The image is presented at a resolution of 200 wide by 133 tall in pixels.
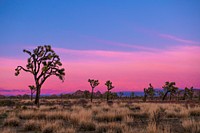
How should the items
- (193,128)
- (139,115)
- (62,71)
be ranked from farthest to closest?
1. (62,71)
2. (139,115)
3. (193,128)

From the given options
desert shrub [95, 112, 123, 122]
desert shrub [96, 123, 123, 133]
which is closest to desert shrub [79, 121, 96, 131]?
desert shrub [96, 123, 123, 133]

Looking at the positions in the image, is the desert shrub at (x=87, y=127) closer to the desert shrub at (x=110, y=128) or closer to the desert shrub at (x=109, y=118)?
the desert shrub at (x=110, y=128)

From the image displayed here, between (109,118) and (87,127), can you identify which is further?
(109,118)

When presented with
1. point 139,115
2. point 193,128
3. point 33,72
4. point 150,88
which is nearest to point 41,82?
point 33,72

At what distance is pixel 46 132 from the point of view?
11586 mm

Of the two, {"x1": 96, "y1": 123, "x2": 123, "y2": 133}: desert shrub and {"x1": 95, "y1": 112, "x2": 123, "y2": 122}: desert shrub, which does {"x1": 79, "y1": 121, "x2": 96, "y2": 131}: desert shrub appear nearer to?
→ {"x1": 96, "y1": 123, "x2": 123, "y2": 133}: desert shrub

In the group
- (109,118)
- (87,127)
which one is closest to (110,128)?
(87,127)

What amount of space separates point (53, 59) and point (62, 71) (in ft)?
8.42

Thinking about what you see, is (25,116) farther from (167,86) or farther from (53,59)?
(167,86)

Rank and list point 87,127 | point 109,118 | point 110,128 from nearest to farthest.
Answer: point 110,128 < point 87,127 < point 109,118

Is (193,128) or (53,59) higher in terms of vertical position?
(53,59)

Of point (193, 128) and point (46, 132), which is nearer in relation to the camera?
point (193, 128)

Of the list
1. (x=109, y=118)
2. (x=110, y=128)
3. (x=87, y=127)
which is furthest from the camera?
(x=109, y=118)

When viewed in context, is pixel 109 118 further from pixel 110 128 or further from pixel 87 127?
pixel 110 128
